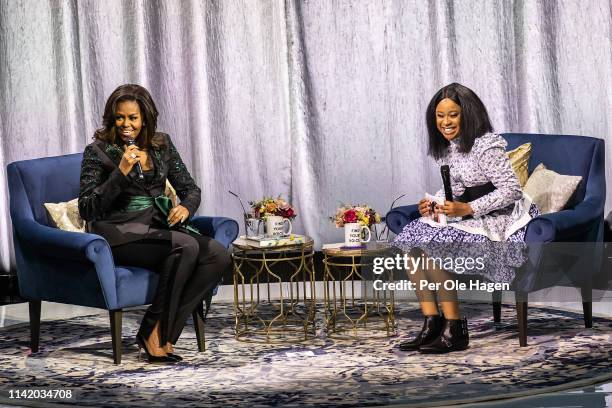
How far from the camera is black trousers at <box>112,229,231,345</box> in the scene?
5.11 meters

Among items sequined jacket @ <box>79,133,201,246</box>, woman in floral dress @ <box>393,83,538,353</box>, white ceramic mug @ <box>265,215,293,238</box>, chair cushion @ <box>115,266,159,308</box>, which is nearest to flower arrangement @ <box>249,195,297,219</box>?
white ceramic mug @ <box>265,215,293,238</box>

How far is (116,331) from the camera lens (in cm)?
507

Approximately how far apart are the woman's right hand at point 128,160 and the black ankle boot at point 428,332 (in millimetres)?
1480

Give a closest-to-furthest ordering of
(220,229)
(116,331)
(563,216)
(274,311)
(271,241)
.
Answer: (116,331) < (563,216) < (271,241) < (220,229) < (274,311)

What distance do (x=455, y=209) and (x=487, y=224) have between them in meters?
0.18

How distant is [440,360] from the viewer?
4980 millimetres

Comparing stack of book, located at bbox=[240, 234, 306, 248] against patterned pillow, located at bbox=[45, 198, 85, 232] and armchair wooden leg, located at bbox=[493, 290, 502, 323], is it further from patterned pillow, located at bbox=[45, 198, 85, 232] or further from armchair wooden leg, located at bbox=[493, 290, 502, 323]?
armchair wooden leg, located at bbox=[493, 290, 502, 323]

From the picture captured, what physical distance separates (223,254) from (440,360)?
1.12 meters

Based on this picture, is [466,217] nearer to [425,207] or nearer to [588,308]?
[425,207]

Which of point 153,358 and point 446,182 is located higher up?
point 446,182

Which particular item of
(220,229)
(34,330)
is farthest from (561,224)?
(34,330)

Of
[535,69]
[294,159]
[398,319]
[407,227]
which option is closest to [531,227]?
[407,227]

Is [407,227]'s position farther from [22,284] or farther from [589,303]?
[22,284]

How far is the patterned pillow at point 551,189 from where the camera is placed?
5.66 metres
